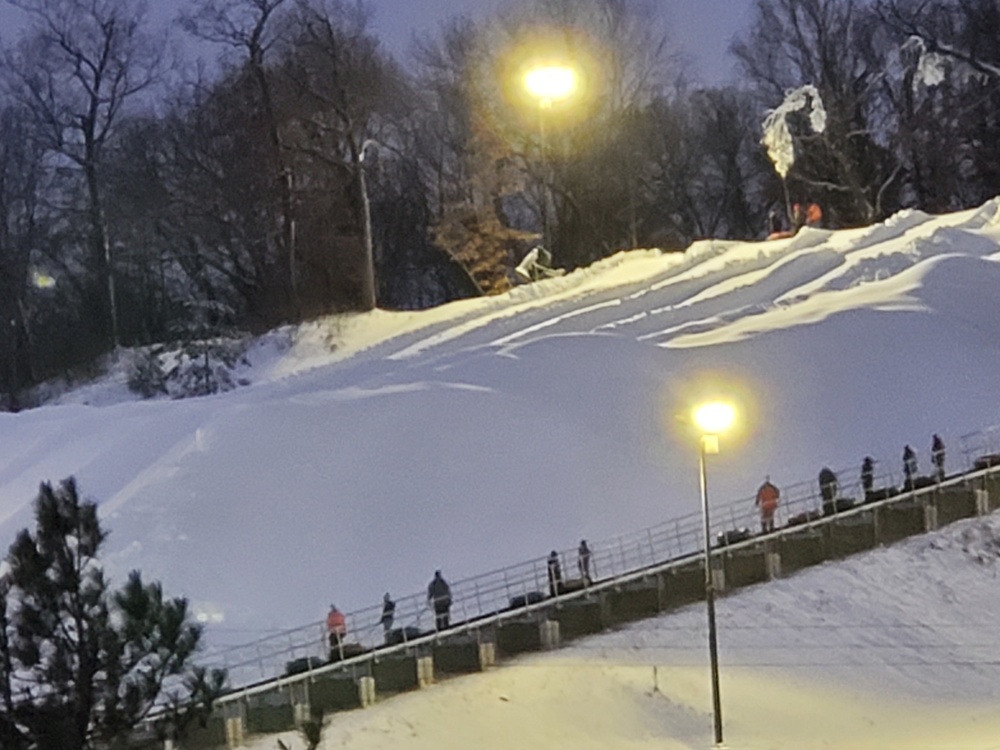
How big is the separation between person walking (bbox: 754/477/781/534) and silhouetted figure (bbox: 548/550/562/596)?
13.3 ft

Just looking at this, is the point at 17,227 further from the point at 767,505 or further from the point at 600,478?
the point at 767,505

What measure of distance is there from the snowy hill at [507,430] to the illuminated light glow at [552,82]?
13.8 meters

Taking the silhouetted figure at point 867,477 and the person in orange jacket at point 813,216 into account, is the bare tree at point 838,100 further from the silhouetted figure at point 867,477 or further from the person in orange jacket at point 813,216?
the silhouetted figure at point 867,477

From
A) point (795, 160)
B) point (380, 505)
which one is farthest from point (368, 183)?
point (380, 505)

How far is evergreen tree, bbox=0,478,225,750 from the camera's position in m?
11.2

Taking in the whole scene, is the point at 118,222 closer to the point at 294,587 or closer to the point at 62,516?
the point at 294,587

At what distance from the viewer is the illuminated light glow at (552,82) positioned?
35.5 feet

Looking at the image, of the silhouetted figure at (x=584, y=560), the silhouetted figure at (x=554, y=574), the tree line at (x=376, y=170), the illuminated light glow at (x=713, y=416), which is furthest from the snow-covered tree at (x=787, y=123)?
the illuminated light glow at (x=713, y=416)

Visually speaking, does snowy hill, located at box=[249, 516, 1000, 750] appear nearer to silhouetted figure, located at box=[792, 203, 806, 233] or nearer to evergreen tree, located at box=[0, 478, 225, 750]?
evergreen tree, located at box=[0, 478, 225, 750]

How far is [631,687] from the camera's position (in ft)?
69.5

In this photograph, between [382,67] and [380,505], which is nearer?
[380,505]

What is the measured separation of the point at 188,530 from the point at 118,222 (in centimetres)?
3061

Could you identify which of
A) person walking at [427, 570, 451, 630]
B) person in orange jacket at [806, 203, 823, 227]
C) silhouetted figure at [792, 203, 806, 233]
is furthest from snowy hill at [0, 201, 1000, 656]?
silhouetted figure at [792, 203, 806, 233]

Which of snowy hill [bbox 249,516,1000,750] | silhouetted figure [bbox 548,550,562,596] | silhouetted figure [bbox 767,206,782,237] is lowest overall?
snowy hill [bbox 249,516,1000,750]
